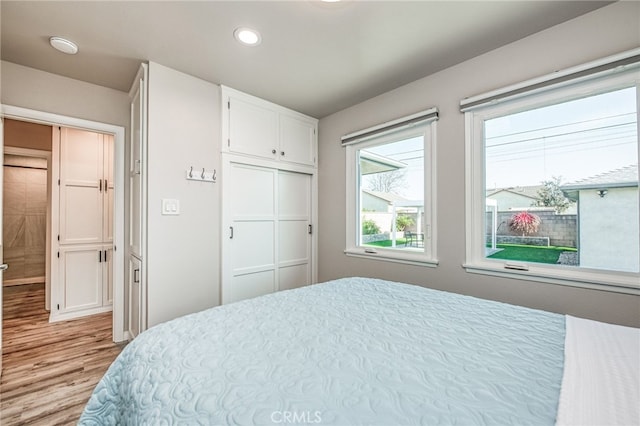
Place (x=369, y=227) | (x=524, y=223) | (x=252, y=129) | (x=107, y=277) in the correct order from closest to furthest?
(x=524, y=223) → (x=252, y=129) → (x=369, y=227) → (x=107, y=277)

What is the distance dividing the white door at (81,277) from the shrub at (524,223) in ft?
15.4

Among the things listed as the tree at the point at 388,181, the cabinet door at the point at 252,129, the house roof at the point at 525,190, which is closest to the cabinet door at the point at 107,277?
the cabinet door at the point at 252,129

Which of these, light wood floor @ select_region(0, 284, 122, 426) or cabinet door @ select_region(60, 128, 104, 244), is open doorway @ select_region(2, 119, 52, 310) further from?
cabinet door @ select_region(60, 128, 104, 244)

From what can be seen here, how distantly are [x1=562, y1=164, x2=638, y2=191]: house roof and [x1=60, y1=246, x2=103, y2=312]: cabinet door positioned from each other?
5.03 metres

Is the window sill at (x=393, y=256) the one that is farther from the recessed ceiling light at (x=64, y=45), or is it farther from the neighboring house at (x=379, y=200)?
the recessed ceiling light at (x=64, y=45)

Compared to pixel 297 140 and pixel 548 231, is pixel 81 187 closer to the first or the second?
pixel 297 140

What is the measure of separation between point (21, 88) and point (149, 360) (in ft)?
A: 8.94

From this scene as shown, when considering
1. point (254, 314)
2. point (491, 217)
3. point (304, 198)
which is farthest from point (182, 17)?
point (491, 217)

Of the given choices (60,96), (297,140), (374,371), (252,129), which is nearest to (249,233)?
(252,129)

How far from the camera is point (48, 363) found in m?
2.18

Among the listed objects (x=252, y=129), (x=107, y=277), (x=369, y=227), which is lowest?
(x=107, y=277)

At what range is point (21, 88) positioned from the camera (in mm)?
2176

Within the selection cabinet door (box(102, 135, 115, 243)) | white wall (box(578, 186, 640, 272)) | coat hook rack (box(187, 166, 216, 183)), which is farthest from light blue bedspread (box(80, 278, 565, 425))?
cabinet door (box(102, 135, 115, 243))

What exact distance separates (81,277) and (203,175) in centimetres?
249
